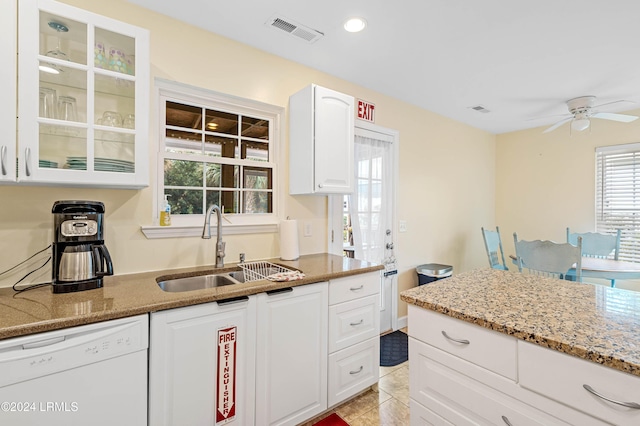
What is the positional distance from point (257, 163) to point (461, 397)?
78.2 inches

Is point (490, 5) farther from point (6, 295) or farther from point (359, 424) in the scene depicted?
point (6, 295)

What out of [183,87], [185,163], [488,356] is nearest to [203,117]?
[183,87]

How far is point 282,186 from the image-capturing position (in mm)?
2457

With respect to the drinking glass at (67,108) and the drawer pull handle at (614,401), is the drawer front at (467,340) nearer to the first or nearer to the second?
the drawer pull handle at (614,401)

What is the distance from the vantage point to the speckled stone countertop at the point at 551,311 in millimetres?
832

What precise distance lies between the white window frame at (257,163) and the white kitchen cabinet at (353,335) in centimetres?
81

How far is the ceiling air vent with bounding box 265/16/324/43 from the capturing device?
195 centimetres

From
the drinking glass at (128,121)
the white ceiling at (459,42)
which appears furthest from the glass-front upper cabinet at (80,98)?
the white ceiling at (459,42)

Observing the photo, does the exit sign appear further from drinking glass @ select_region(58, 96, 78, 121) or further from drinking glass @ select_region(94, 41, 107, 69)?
drinking glass @ select_region(58, 96, 78, 121)

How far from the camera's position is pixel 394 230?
328 centimetres

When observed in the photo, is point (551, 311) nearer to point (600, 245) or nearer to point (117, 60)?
point (117, 60)

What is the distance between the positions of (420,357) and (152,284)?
4.62 ft

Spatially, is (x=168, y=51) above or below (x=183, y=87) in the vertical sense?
above

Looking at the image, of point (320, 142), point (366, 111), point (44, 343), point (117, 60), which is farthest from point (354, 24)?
point (44, 343)
